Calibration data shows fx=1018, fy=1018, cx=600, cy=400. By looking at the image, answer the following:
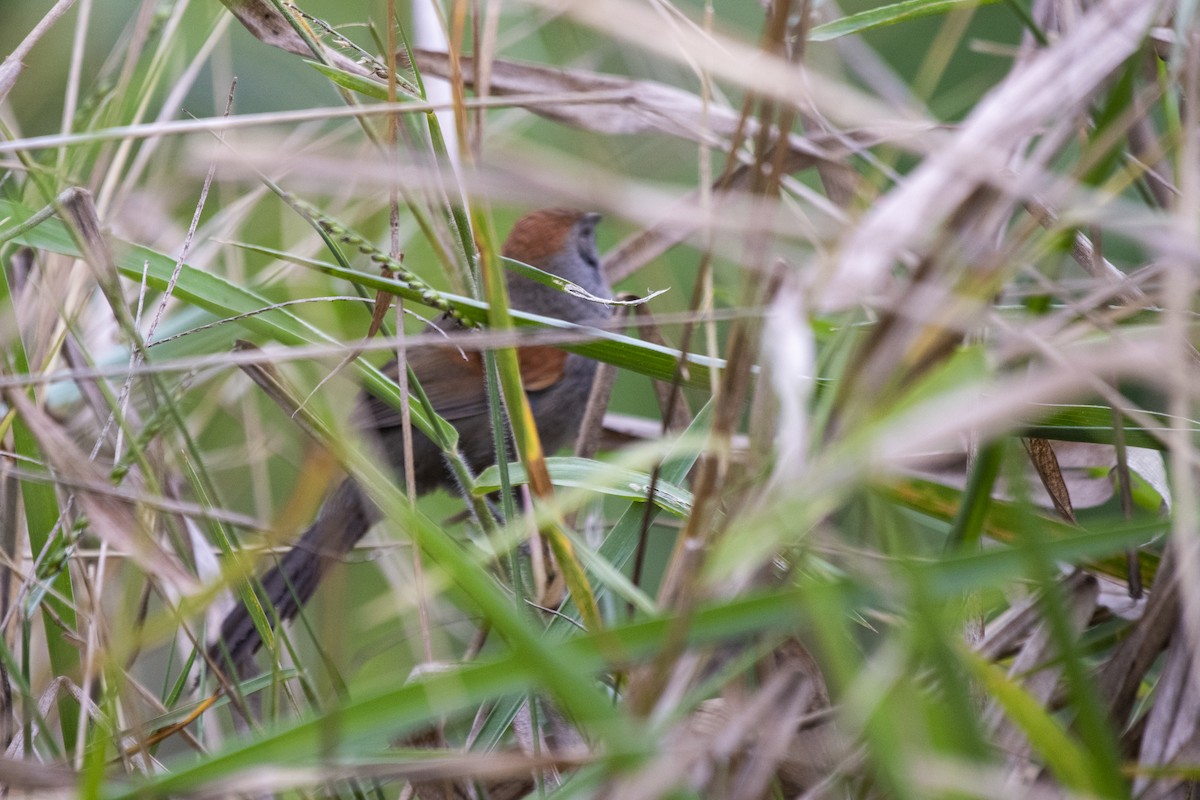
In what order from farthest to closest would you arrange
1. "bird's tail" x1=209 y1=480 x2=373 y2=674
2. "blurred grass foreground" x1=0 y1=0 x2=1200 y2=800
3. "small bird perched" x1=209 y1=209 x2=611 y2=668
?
1. "small bird perched" x1=209 y1=209 x2=611 y2=668
2. "bird's tail" x1=209 y1=480 x2=373 y2=674
3. "blurred grass foreground" x1=0 y1=0 x2=1200 y2=800

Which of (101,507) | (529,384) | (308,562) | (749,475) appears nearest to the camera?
(749,475)

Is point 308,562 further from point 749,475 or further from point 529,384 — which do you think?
point 749,475

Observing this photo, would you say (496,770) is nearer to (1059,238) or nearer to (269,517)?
(1059,238)

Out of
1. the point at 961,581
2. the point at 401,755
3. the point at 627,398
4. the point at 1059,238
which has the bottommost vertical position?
the point at 627,398

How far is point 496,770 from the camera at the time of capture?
829 mm

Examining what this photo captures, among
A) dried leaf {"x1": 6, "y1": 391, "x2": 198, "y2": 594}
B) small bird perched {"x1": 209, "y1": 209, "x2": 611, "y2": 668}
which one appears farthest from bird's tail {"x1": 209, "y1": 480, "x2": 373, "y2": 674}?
dried leaf {"x1": 6, "y1": 391, "x2": 198, "y2": 594}

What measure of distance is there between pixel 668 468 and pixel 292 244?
1419mm

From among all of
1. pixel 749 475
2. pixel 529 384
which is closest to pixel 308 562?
pixel 529 384

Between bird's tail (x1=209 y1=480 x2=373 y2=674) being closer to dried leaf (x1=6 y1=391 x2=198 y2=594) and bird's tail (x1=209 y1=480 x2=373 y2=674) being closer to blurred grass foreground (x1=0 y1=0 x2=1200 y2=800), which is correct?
blurred grass foreground (x1=0 y1=0 x2=1200 y2=800)

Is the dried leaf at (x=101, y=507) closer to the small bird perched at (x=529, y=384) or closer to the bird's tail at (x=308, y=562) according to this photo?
the bird's tail at (x=308, y=562)

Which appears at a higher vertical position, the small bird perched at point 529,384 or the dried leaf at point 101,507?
the dried leaf at point 101,507

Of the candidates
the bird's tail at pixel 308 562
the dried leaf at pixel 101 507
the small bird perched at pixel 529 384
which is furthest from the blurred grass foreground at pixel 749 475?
the small bird perched at pixel 529 384

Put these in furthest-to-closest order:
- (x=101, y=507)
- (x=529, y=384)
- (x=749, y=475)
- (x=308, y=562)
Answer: (x=529, y=384) < (x=308, y=562) < (x=101, y=507) < (x=749, y=475)

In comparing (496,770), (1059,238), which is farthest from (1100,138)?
(496,770)
